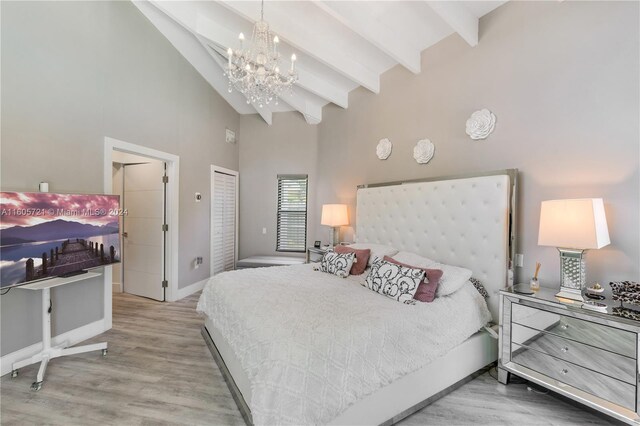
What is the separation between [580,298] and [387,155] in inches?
98.4

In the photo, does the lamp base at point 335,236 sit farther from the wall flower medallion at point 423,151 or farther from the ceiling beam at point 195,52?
the ceiling beam at point 195,52

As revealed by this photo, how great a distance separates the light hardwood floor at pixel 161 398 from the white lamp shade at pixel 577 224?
1.21 meters

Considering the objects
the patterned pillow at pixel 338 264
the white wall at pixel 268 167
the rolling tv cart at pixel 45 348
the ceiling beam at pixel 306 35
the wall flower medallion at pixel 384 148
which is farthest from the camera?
the white wall at pixel 268 167

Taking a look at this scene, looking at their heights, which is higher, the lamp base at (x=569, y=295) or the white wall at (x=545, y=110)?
the white wall at (x=545, y=110)

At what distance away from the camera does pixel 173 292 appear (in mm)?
4059

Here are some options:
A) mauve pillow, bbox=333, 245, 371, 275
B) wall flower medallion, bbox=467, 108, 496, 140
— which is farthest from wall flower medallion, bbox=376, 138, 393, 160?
mauve pillow, bbox=333, 245, 371, 275

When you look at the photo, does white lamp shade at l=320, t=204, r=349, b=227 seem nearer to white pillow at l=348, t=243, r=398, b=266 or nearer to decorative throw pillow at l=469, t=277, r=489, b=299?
white pillow at l=348, t=243, r=398, b=266

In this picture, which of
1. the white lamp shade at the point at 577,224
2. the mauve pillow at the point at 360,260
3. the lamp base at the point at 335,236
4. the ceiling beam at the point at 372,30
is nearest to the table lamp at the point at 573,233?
the white lamp shade at the point at 577,224

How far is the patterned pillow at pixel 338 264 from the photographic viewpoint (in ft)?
9.86

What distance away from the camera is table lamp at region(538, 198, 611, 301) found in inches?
72.5

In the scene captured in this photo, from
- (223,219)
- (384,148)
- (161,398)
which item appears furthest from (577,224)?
(223,219)

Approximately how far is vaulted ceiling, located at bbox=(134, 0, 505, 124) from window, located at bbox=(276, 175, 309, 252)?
70.6 inches

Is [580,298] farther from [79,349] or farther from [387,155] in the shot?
[79,349]

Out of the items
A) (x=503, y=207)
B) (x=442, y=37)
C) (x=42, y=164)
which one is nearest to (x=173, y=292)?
(x=42, y=164)
